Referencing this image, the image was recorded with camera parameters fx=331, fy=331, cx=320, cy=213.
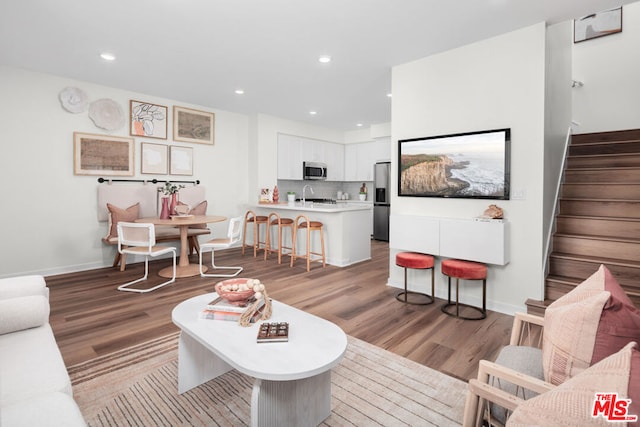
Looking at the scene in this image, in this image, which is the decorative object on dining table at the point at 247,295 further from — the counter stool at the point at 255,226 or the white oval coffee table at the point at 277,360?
the counter stool at the point at 255,226

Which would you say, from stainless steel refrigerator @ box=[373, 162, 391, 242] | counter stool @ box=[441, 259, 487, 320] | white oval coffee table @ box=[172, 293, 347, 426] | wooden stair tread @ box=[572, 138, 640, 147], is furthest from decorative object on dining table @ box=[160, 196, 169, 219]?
wooden stair tread @ box=[572, 138, 640, 147]

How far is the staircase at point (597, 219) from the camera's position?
10.0ft

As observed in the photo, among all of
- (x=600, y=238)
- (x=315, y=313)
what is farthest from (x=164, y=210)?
(x=600, y=238)

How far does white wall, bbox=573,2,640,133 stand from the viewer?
190 inches

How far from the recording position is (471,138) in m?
3.34

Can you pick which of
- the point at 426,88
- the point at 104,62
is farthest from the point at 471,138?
the point at 104,62

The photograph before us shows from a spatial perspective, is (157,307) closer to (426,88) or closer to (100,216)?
(100,216)

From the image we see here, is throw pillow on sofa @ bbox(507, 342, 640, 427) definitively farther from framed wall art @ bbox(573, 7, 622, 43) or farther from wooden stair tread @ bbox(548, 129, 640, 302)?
framed wall art @ bbox(573, 7, 622, 43)

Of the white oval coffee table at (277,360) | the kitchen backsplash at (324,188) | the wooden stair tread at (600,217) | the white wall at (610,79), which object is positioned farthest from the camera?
the kitchen backsplash at (324,188)

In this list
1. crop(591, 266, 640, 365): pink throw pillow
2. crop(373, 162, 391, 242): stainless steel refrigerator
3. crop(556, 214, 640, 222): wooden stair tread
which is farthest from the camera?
crop(373, 162, 391, 242): stainless steel refrigerator

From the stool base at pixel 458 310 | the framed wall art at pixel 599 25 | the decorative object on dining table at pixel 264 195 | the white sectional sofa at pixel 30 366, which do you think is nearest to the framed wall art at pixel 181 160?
the decorative object on dining table at pixel 264 195

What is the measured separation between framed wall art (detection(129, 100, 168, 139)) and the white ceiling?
1.19 ft

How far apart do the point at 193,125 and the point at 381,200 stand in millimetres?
4182

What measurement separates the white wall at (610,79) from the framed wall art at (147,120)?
659 centimetres
